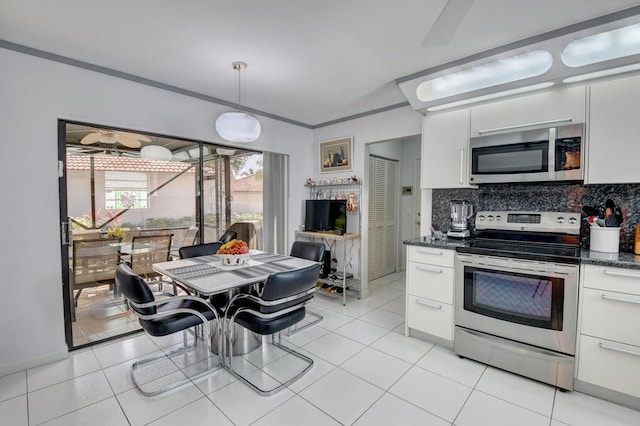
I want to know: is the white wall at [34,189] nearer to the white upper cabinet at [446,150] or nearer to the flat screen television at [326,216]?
the flat screen television at [326,216]

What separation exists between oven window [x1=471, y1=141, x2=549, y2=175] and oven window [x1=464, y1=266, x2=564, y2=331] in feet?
2.90

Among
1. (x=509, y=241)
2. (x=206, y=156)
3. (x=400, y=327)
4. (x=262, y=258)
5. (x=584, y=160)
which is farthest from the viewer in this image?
(x=206, y=156)

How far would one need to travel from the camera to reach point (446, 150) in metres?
2.78

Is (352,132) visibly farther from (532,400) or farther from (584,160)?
(532,400)

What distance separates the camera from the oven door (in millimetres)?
1976

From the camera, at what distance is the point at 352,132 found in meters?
4.00

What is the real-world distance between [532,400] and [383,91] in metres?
2.96

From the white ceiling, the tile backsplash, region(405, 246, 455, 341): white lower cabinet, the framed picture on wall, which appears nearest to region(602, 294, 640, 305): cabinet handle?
the tile backsplash

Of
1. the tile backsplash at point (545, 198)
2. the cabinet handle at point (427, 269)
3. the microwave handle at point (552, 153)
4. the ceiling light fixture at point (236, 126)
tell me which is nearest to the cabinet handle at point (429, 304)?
the cabinet handle at point (427, 269)

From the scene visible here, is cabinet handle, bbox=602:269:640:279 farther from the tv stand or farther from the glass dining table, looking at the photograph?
the tv stand

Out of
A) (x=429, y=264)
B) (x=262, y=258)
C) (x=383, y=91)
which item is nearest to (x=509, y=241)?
(x=429, y=264)

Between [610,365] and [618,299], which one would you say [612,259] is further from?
[610,365]

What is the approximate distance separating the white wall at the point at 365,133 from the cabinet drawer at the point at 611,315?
7.16 feet

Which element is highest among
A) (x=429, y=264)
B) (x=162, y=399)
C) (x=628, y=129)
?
(x=628, y=129)
